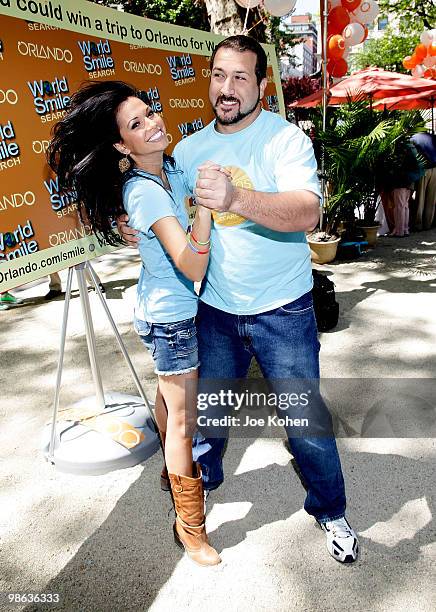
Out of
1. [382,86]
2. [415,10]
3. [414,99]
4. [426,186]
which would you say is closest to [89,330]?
[426,186]

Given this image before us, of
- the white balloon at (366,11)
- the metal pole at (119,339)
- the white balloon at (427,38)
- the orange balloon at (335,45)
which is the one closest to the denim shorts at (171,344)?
the metal pole at (119,339)

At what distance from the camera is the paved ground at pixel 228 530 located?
2096mm

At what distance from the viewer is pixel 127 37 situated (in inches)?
115

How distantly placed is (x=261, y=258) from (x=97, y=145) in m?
0.75

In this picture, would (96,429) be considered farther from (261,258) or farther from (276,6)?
(276,6)

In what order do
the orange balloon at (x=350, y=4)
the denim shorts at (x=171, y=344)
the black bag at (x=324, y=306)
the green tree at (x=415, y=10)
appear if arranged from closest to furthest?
1. the denim shorts at (x=171, y=344)
2. the black bag at (x=324, y=306)
3. the orange balloon at (x=350, y=4)
4. the green tree at (x=415, y=10)

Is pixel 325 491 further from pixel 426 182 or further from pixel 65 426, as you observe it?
pixel 426 182

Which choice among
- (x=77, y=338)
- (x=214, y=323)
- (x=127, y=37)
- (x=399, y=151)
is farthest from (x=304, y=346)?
(x=399, y=151)

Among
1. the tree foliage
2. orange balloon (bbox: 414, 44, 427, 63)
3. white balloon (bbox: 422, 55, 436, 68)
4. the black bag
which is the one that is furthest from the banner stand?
the tree foliage

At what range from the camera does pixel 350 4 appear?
673 centimetres

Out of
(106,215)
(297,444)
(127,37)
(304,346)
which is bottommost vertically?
(297,444)

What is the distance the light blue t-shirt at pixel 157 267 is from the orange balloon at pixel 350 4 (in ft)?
19.5

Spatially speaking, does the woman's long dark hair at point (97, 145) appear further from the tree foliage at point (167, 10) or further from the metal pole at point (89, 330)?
the tree foliage at point (167, 10)

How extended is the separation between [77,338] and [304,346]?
Result: 3272 millimetres
